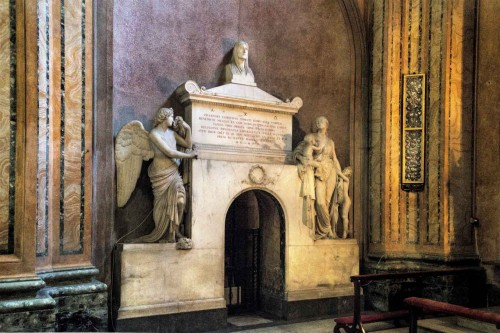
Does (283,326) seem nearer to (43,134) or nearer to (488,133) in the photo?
(43,134)

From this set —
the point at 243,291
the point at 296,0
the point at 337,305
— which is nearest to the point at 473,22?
the point at 296,0

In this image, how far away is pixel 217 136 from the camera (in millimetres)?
6309

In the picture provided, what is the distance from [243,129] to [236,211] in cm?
131

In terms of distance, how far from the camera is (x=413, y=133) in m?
7.13

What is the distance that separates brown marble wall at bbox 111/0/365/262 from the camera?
234 inches

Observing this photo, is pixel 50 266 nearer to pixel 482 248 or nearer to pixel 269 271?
pixel 269 271

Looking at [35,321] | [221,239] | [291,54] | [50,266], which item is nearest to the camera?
[35,321]

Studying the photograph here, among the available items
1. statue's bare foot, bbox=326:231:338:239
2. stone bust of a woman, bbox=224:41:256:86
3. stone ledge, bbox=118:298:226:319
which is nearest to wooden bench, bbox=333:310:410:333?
stone ledge, bbox=118:298:226:319

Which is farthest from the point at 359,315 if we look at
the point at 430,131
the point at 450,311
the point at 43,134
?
the point at 43,134

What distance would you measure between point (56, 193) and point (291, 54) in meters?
4.04

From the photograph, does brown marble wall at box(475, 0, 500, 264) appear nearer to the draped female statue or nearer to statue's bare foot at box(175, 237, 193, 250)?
the draped female statue

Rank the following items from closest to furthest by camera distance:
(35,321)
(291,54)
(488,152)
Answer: (35,321) → (488,152) → (291,54)

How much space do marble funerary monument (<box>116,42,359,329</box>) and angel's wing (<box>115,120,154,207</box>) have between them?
0.01 meters

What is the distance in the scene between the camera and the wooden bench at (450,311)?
390 centimetres
